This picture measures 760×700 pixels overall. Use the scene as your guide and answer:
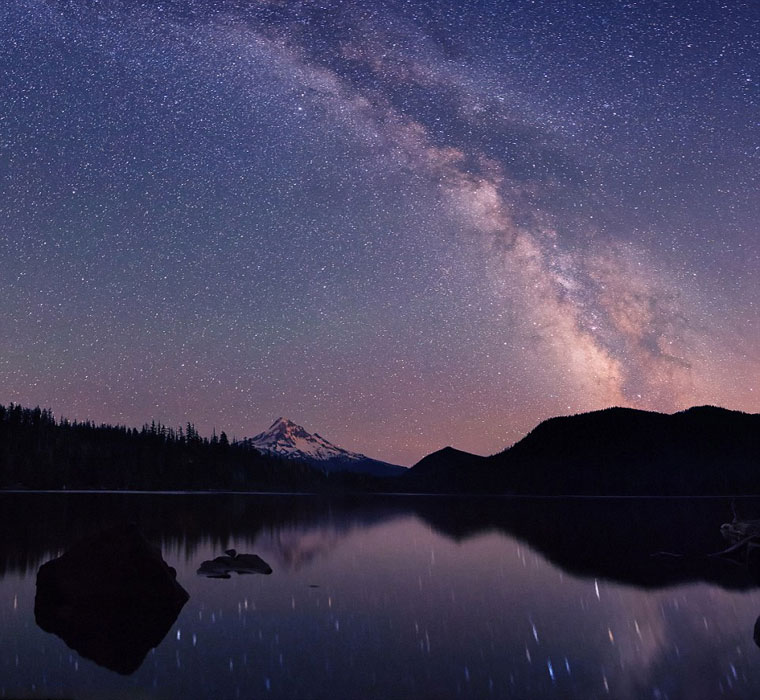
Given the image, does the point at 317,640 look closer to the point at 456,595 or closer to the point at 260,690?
the point at 260,690

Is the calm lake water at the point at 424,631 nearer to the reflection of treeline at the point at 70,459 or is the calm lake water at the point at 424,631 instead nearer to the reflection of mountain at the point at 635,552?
the reflection of mountain at the point at 635,552

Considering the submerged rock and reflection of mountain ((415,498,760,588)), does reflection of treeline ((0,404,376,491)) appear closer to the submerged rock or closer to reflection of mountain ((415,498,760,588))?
reflection of mountain ((415,498,760,588))

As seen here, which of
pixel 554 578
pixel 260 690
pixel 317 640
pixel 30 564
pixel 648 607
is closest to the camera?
pixel 260 690

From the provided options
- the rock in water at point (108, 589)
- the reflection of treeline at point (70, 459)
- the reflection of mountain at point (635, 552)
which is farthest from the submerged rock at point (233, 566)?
the reflection of treeline at point (70, 459)

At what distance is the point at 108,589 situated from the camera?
19.3 meters

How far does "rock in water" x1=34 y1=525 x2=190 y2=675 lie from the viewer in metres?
18.5

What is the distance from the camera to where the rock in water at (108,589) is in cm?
1845

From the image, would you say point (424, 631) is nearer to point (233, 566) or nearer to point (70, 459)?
point (233, 566)

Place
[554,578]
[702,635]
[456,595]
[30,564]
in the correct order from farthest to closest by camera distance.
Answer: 1. [554,578]
2. [30,564]
3. [456,595]
4. [702,635]

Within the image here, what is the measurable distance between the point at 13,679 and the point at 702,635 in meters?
19.6

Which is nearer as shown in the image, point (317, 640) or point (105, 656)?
point (105, 656)

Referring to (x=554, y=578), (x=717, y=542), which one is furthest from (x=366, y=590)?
(x=717, y=542)

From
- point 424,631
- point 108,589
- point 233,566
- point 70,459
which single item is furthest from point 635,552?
point 70,459

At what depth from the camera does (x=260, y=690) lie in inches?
530
